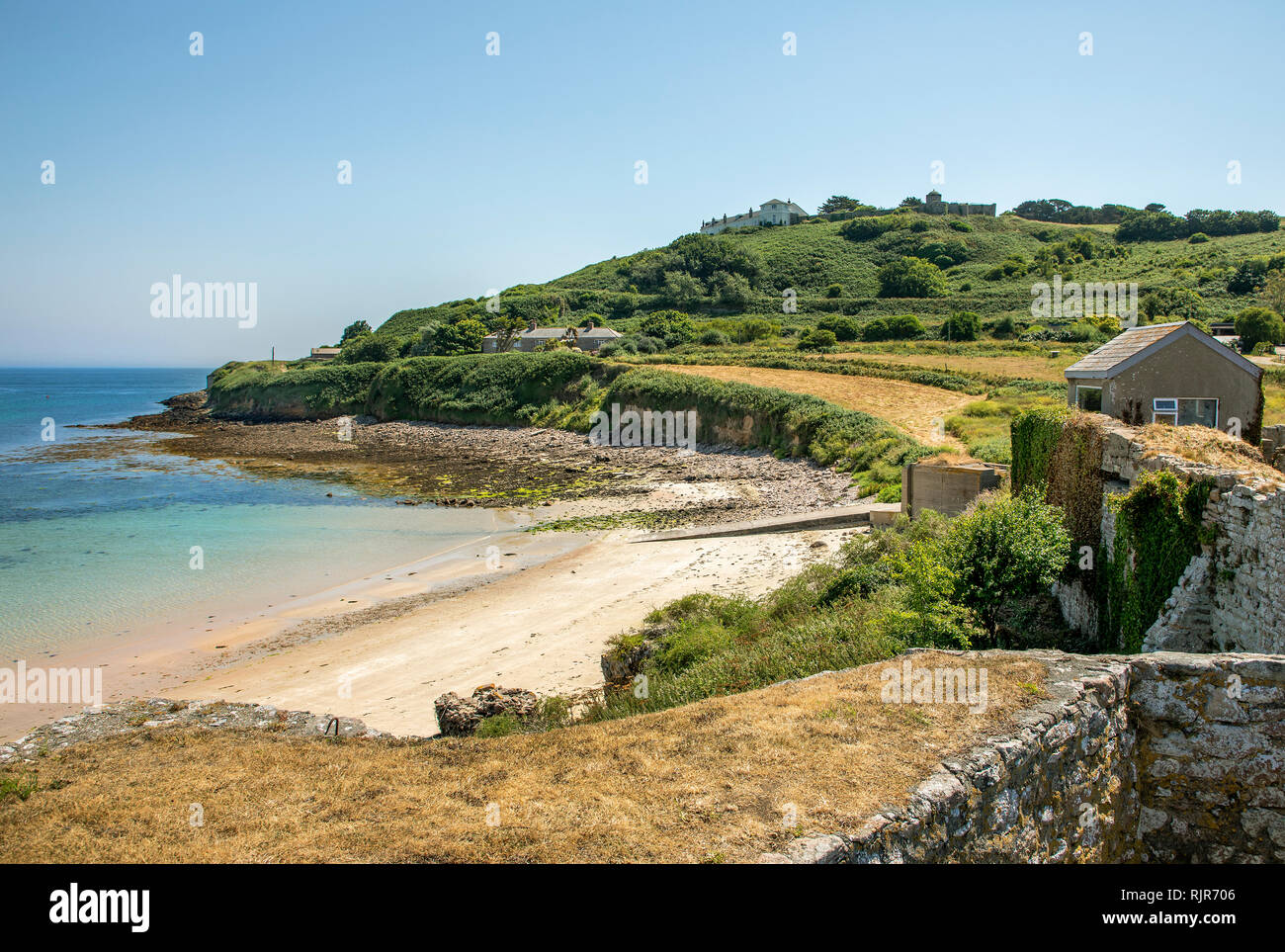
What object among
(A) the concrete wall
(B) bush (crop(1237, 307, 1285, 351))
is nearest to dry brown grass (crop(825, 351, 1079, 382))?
(B) bush (crop(1237, 307, 1285, 351))

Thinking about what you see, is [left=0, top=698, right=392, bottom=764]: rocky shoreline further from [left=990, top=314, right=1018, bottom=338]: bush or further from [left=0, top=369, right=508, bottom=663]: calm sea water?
[left=990, top=314, right=1018, bottom=338]: bush

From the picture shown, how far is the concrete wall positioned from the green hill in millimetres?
48324

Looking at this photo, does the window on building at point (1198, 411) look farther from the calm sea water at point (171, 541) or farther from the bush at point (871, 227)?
the bush at point (871, 227)

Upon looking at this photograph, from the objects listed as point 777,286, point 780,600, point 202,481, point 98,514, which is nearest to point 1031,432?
point 780,600

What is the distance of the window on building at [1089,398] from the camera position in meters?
13.1

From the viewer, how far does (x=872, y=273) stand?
320 ft

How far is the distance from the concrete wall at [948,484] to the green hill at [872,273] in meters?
48.3

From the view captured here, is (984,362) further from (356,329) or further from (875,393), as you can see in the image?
(356,329)

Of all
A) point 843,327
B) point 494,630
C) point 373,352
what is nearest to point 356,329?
point 373,352

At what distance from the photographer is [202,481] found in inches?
1435

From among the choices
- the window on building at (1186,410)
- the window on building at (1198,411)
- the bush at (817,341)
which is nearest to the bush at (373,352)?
the bush at (817,341)

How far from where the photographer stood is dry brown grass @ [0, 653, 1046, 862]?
4.43 meters

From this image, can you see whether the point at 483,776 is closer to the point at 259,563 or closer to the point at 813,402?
the point at 259,563
